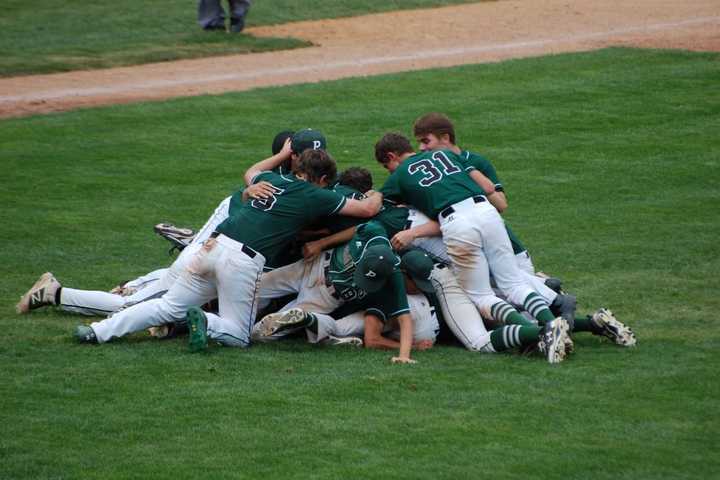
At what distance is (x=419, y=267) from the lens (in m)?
7.39

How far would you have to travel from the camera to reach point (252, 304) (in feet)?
24.4

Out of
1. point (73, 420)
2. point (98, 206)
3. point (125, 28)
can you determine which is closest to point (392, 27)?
point (125, 28)

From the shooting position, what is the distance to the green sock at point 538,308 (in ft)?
24.4

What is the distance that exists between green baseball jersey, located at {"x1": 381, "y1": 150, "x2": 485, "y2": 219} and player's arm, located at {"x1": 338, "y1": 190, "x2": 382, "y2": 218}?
19cm

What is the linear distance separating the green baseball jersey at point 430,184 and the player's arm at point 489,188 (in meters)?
0.15

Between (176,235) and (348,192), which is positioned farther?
(176,235)

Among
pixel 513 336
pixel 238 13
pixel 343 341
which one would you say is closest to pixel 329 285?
pixel 343 341

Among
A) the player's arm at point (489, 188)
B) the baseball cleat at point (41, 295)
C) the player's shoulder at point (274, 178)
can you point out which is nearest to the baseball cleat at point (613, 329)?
the player's arm at point (489, 188)

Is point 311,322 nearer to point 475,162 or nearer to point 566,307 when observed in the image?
point 566,307

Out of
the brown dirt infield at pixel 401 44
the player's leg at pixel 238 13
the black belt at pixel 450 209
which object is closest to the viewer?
the black belt at pixel 450 209

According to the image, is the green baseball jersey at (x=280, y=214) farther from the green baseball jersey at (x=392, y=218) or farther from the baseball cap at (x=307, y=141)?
the baseball cap at (x=307, y=141)

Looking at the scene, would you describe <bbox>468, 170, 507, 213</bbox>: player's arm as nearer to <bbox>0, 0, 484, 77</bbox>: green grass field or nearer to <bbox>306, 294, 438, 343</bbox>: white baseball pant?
<bbox>306, 294, 438, 343</bbox>: white baseball pant

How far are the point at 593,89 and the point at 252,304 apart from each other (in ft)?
33.3

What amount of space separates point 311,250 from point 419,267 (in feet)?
2.62
